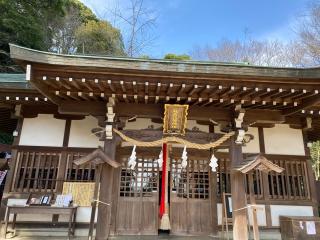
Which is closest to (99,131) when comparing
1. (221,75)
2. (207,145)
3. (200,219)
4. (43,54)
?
(43,54)

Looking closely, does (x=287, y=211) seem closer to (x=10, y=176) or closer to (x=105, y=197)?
(x=105, y=197)

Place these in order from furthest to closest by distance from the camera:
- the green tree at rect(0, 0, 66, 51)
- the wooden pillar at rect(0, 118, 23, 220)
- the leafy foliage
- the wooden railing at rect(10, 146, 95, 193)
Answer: the leafy foliage
the green tree at rect(0, 0, 66, 51)
the wooden railing at rect(10, 146, 95, 193)
the wooden pillar at rect(0, 118, 23, 220)

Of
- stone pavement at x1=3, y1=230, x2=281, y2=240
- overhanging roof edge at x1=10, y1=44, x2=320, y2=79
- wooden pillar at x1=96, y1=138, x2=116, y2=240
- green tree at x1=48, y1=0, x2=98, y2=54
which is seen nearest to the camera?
overhanging roof edge at x1=10, y1=44, x2=320, y2=79

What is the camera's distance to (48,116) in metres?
6.80

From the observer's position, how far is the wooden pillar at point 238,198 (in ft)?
16.9

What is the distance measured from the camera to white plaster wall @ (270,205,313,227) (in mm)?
6574

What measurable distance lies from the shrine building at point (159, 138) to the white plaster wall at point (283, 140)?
0.03m

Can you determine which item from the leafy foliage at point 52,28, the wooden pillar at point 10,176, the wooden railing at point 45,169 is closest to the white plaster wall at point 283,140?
the wooden railing at point 45,169

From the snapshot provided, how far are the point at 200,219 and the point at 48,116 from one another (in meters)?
4.65

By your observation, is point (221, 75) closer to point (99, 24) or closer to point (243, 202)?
point (243, 202)

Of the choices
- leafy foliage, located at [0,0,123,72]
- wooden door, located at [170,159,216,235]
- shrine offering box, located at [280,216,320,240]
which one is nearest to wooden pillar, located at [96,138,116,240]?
wooden door, located at [170,159,216,235]

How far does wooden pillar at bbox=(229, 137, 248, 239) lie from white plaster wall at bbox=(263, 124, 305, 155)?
1.93m

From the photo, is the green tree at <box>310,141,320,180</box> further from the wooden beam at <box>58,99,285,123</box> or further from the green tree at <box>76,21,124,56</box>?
the green tree at <box>76,21,124,56</box>

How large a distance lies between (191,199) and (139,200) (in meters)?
1.29
